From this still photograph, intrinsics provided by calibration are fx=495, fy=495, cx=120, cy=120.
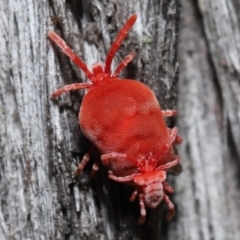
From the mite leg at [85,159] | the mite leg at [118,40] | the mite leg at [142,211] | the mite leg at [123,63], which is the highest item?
the mite leg at [118,40]

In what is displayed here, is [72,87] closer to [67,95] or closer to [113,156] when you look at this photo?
[67,95]

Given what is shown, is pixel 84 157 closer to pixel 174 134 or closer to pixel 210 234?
pixel 174 134

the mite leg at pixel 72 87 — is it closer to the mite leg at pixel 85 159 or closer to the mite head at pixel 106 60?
the mite head at pixel 106 60

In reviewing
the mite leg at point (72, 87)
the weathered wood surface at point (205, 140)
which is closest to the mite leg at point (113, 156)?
the mite leg at point (72, 87)

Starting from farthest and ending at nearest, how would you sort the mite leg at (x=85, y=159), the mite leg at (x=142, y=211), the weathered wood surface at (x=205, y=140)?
the weathered wood surface at (x=205, y=140), the mite leg at (x=85, y=159), the mite leg at (x=142, y=211)

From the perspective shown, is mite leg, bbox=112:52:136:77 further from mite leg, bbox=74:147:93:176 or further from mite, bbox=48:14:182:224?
mite leg, bbox=74:147:93:176

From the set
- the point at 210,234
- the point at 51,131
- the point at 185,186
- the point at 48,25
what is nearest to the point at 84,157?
the point at 51,131

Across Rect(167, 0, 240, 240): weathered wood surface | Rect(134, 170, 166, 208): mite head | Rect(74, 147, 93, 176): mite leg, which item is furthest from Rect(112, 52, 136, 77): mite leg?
Rect(167, 0, 240, 240): weathered wood surface
